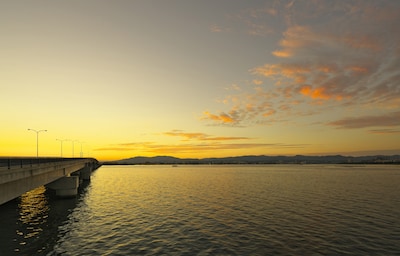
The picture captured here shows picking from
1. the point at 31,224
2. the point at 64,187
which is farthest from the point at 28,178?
the point at 64,187

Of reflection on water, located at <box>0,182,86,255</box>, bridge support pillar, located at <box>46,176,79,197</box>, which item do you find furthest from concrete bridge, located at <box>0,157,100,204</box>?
reflection on water, located at <box>0,182,86,255</box>

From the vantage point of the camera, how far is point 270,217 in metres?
32.2

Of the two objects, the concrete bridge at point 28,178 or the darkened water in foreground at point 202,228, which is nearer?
the darkened water in foreground at point 202,228

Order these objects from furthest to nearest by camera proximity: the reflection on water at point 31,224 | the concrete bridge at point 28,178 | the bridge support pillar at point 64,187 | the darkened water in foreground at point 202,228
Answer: the bridge support pillar at point 64,187 < the concrete bridge at point 28,178 < the reflection on water at point 31,224 < the darkened water in foreground at point 202,228

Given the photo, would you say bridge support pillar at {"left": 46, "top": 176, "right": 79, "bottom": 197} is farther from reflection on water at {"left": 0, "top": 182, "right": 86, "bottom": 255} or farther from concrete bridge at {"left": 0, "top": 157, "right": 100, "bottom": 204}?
reflection on water at {"left": 0, "top": 182, "right": 86, "bottom": 255}

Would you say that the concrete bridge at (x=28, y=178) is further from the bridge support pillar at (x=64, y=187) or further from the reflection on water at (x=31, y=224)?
the reflection on water at (x=31, y=224)

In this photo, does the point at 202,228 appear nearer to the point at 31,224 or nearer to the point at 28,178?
the point at 31,224

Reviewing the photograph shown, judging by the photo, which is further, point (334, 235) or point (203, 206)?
point (203, 206)

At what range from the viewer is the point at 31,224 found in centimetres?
2888

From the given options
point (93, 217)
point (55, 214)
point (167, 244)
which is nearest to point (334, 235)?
point (167, 244)

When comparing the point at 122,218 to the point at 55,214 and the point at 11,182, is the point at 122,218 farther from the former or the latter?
the point at 11,182

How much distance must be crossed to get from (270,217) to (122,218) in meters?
18.2

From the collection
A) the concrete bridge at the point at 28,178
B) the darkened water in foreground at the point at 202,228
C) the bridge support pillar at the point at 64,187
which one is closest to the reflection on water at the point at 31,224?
the darkened water in foreground at the point at 202,228

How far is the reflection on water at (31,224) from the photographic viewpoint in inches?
836
